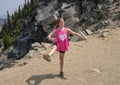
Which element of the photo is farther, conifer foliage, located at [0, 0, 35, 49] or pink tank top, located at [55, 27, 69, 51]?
conifer foliage, located at [0, 0, 35, 49]

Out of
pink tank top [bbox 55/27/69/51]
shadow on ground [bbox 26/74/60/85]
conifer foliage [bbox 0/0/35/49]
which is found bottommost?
conifer foliage [bbox 0/0/35/49]

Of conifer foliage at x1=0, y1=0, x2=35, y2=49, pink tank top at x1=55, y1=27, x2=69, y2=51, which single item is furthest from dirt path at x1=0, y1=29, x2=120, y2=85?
conifer foliage at x1=0, y1=0, x2=35, y2=49

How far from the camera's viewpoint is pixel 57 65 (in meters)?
18.3

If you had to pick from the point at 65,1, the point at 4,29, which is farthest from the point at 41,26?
the point at 4,29

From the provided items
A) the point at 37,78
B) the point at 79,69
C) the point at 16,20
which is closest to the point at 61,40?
the point at 37,78

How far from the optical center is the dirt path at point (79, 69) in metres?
15.4

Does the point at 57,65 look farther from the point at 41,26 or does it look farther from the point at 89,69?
the point at 41,26

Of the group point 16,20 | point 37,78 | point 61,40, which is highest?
point 61,40

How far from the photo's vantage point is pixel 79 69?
17078 millimetres

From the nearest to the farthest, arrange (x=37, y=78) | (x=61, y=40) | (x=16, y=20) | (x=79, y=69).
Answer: (x=61, y=40)
(x=37, y=78)
(x=79, y=69)
(x=16, y=20)

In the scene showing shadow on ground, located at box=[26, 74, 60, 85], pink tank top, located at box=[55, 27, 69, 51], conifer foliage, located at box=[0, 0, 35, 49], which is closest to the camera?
pink tank top, located at box=[55, 27, 69, 51]

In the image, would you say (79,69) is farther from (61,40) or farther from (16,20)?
(16,20)

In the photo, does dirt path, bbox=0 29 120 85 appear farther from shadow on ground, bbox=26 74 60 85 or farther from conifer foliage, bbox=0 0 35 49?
conifer foliage, bbox=0 0 35 49

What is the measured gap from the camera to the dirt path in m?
15.4
